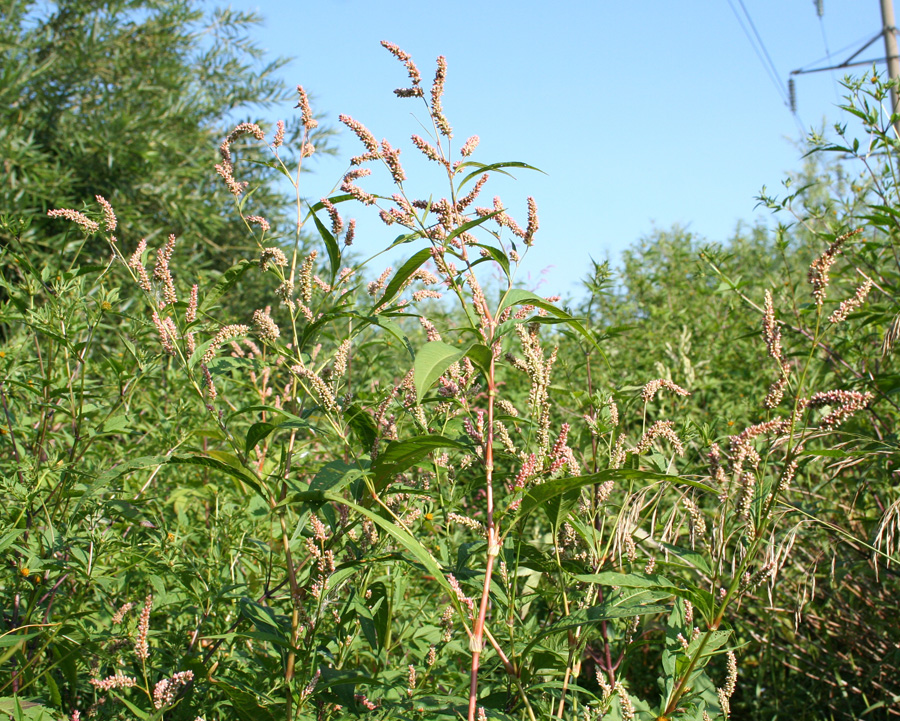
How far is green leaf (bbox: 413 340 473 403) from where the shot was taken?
3.40 feet

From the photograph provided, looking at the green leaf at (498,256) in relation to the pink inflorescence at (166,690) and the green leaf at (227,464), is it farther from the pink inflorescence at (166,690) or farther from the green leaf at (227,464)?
the pink inflorescence at (166,690)

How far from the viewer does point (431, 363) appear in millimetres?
1094

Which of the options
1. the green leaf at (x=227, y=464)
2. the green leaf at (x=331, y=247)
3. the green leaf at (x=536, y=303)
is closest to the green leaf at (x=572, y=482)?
the green leaf at (x=536, y=303)

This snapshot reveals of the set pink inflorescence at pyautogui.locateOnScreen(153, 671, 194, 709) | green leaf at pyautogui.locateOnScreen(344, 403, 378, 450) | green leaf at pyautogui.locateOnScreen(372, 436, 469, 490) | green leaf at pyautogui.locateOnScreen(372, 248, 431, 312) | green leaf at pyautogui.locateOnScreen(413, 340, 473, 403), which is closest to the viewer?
green leaf at pyautogui.locateOnScreen(413, 340, 473, 403)

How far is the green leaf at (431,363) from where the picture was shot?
104 centimetres

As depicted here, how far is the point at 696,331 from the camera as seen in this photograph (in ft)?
15.7

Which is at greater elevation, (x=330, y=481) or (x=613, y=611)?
(x=330, y=481)

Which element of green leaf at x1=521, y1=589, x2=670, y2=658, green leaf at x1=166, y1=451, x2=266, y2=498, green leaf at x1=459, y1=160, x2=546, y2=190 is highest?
green leaf at x1=459, y1=160, x2=546, y2=190

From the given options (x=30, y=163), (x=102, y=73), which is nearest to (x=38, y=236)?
(x=30, y=163)

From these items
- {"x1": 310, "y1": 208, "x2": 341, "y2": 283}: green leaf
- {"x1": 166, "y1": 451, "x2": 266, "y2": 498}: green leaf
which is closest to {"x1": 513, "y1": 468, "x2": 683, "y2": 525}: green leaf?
{"x1": 166, "y1": 451, "x2": 266, "y2": 498}: green leaf

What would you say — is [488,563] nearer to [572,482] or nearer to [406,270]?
[572,482]

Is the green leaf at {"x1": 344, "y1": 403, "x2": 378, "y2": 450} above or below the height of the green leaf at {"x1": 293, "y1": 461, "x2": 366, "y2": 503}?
above

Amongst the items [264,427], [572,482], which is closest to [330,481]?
[264,427]

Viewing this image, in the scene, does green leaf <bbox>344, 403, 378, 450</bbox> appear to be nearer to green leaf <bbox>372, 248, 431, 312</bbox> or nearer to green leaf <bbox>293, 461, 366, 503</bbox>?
green leaf <bbox>293, 461, 366, 503</bbox>
